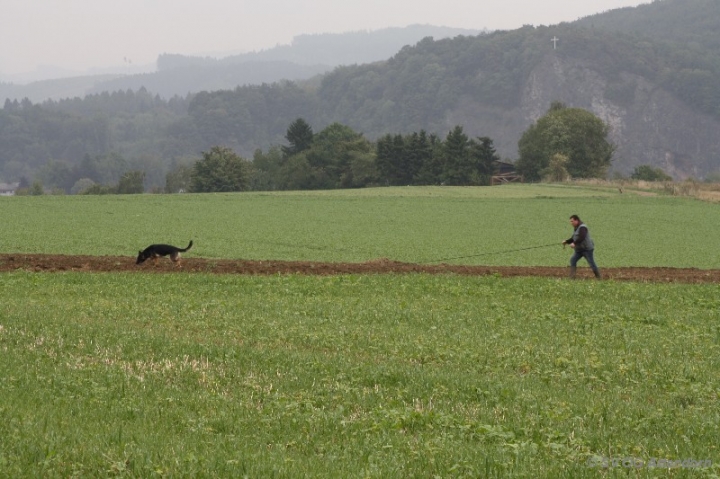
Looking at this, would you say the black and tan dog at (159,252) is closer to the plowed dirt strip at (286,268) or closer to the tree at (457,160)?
the plowed dirt strip at (286,268)

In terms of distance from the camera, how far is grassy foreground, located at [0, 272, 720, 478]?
27.3 ft

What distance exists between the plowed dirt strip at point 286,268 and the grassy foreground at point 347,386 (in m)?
7.35

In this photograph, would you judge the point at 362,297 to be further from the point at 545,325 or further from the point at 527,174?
the point at 527,174

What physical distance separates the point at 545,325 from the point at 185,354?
29.9ft

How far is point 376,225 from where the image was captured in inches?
2341

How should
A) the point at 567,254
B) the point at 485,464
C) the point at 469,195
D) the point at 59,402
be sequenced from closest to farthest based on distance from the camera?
the point at 485,464 < the point at 59,402 < the point at 567,254 < the point at 469,195

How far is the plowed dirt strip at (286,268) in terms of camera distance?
3067cm

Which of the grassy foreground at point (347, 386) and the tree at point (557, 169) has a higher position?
the tree at point (557, 169)

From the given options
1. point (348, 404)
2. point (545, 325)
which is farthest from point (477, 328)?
point (348, 404)

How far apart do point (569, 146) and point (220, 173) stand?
187ft

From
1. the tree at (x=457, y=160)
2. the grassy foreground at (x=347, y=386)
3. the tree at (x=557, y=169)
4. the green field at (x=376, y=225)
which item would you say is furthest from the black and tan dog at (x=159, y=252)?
A: the tree at (x=557, y=169)

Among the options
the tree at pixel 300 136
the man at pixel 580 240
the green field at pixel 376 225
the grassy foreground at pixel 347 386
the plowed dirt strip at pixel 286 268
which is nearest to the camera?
the grassy foreground at pixel 347 386

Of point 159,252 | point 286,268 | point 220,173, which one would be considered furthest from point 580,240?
point 220,173

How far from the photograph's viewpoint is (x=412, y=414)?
33.8 feet
